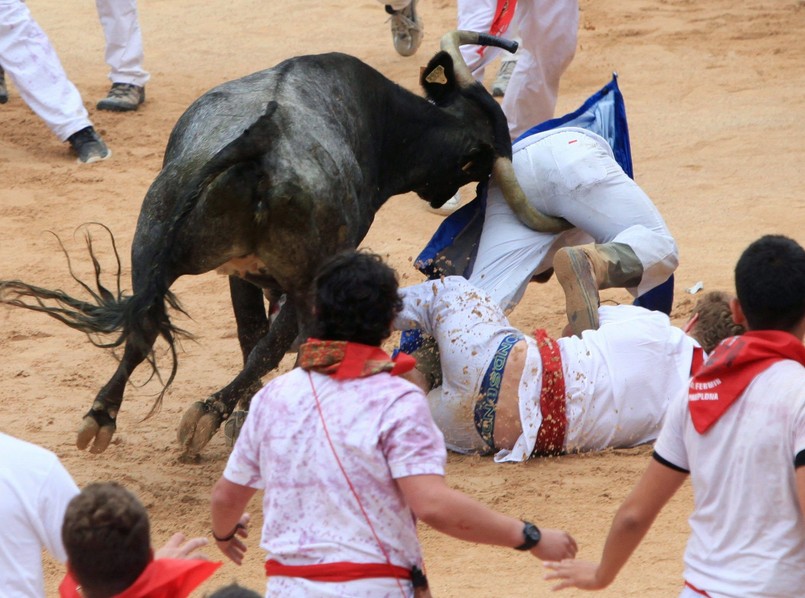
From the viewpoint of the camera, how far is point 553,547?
2883 millimetres

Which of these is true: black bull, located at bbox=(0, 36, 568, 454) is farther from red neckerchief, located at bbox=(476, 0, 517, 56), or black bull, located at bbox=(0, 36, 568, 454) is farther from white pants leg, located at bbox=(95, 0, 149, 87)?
white pants leg, located at bbox=(95, 0, 149, 87)

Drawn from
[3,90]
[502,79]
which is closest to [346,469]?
[502,79]

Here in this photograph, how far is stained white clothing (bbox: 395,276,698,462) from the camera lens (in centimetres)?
489

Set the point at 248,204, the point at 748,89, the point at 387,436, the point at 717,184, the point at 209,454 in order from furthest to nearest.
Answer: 1. the point at 748,89
2. the point at 717,184
3. the point at 209,454
4. the point at 248,204
5. the point at 387,436

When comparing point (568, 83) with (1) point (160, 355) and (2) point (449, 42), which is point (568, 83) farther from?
(1) point (160, 355)

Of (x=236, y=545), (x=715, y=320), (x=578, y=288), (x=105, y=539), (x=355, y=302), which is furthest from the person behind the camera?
(x=578, y=288)

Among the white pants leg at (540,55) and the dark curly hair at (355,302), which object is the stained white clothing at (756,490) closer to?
the dark curly hair at (355,302)

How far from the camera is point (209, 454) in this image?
546 cm

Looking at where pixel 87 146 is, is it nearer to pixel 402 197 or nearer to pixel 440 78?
pixel 402 197

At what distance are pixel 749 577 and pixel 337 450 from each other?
88cm

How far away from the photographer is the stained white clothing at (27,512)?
107 inches

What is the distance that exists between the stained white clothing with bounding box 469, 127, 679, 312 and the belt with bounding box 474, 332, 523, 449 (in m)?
1.09

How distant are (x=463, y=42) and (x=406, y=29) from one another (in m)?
5.06

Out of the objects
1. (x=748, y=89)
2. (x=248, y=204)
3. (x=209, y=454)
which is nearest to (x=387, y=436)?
(x=248, y=204)
